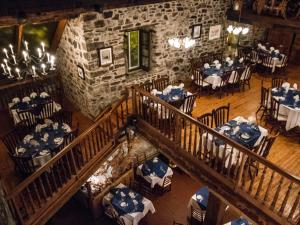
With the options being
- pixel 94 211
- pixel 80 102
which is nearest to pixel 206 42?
pixel 80 102

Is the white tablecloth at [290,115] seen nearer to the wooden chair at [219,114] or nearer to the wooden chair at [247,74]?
the wooden chair at [219,114]

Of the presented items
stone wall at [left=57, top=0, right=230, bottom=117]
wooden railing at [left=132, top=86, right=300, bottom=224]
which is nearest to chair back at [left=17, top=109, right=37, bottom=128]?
stone wall at [left=57, top=0, right=230, bottom=117]

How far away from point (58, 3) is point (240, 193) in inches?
190

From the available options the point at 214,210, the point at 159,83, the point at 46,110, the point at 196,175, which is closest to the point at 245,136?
the point at 196,175

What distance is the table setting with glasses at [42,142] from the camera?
20.3ft

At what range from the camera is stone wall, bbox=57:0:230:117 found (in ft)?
23.7

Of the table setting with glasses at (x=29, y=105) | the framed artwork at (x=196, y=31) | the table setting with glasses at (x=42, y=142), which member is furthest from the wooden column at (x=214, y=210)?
the framed artwork at (x=196, y=31)

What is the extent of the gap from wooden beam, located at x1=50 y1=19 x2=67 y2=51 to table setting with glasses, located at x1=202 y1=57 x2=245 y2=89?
4263mm

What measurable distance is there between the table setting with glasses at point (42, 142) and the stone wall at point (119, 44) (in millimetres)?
1355

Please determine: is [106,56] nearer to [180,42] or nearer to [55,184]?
[180,42]

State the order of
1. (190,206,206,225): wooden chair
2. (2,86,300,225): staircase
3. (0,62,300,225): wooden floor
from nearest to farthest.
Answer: (2,86,300,225): staircase, (0,62,300,225): wooden floor, (190,206,206,225): wooden chair

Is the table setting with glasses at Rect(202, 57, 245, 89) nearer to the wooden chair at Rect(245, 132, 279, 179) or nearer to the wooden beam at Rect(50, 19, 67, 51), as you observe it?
the wooden chair at Rect(245, 132, 279, 179)

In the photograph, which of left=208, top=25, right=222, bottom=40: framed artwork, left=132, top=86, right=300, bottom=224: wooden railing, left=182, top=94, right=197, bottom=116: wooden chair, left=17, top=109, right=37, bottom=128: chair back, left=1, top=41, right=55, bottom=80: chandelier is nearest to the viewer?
left=132, top=86, right=300, bottom=224: wooden railing

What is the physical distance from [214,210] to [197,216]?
1.51 meters
